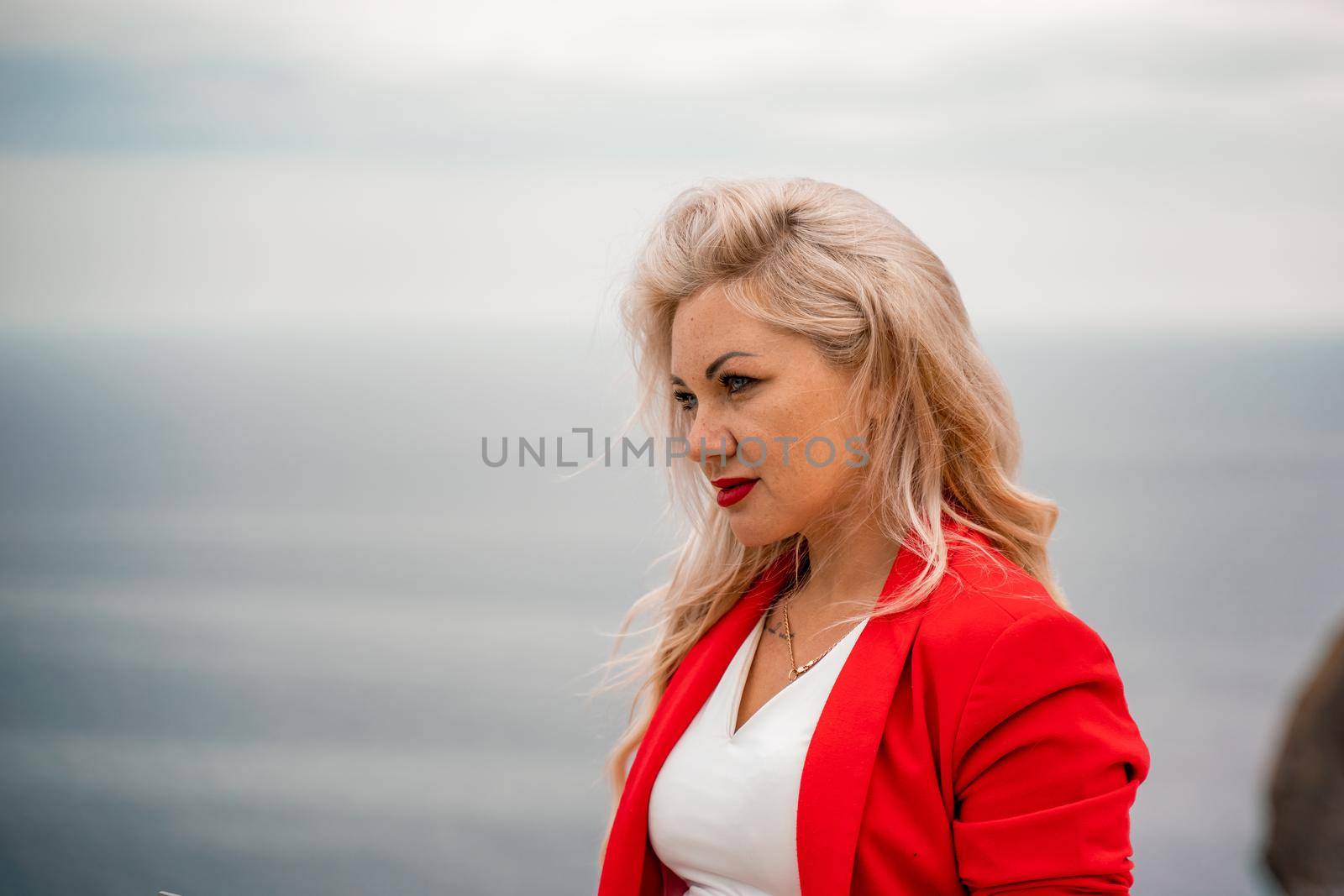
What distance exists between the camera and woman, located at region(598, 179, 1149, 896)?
126cm

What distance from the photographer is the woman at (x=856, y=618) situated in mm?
1256

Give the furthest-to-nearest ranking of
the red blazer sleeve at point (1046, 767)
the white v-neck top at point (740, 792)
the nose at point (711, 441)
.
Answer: the nose at point (711, 441)
the white v-neck top at point (740, 792)
the red blazer sleeve at point (1046, 767)

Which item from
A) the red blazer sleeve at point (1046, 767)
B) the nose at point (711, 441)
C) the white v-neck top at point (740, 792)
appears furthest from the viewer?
the nose at point (711, 441)

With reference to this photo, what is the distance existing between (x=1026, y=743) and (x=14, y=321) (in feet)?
9.73

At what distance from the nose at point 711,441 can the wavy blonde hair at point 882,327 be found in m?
0.14

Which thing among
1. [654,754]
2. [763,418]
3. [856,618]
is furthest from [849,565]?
[654,754]

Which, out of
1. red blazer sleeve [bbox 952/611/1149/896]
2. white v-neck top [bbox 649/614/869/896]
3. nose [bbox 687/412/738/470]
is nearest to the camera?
red blazer sleeve [bbox 952/611/1149/896]

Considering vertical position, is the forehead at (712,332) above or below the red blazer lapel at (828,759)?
above

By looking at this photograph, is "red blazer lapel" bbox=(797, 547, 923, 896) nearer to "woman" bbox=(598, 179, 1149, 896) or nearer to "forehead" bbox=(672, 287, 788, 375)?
"woman" bbox=(598, 179, 1149, 896)

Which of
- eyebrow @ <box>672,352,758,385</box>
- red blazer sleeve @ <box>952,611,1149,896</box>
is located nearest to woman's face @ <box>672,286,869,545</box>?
eyebrow @ <box>672,352,758,385</box>

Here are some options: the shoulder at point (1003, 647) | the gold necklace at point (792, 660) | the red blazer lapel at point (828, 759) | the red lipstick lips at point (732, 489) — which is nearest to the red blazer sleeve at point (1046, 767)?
the shoulder at point (1003, 647)

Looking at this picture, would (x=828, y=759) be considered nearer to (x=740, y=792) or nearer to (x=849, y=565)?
(x=740, y=792)

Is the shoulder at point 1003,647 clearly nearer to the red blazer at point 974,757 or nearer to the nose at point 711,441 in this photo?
the red blazer at point 974,757

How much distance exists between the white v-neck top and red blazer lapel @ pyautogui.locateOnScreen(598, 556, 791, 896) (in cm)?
1
